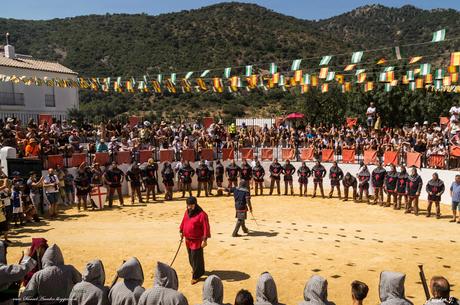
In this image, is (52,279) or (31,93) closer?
(52,279)

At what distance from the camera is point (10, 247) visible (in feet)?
41.2

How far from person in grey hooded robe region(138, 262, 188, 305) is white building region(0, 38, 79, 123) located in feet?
88.6

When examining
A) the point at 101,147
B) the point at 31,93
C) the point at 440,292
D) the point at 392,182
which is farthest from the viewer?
the point at 31,93

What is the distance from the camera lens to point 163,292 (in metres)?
5.13

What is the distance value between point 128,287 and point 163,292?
1.69ft

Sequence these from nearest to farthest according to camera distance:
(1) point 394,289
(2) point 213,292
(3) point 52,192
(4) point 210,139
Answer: (1) point 394,289
(2) point 213,292
(3) point 52,192
(4) point 210,139

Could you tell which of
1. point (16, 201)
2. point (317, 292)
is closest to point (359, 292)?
point (317, 292)

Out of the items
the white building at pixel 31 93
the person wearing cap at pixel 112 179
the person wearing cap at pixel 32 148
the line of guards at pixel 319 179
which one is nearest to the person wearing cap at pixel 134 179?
the line of guards at pixel 319 179

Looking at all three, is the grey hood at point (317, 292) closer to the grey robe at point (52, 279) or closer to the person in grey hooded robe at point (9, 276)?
the grey robe at point (52, 279)

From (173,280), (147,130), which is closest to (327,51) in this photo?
(147,130)

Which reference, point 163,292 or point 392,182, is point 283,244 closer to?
point 392,182

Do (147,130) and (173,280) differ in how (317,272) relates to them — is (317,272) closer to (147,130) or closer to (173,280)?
(173,280)

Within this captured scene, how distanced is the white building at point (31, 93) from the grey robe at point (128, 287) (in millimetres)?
26719

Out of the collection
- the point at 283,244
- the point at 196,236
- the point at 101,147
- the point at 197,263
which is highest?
the point at 101,147
